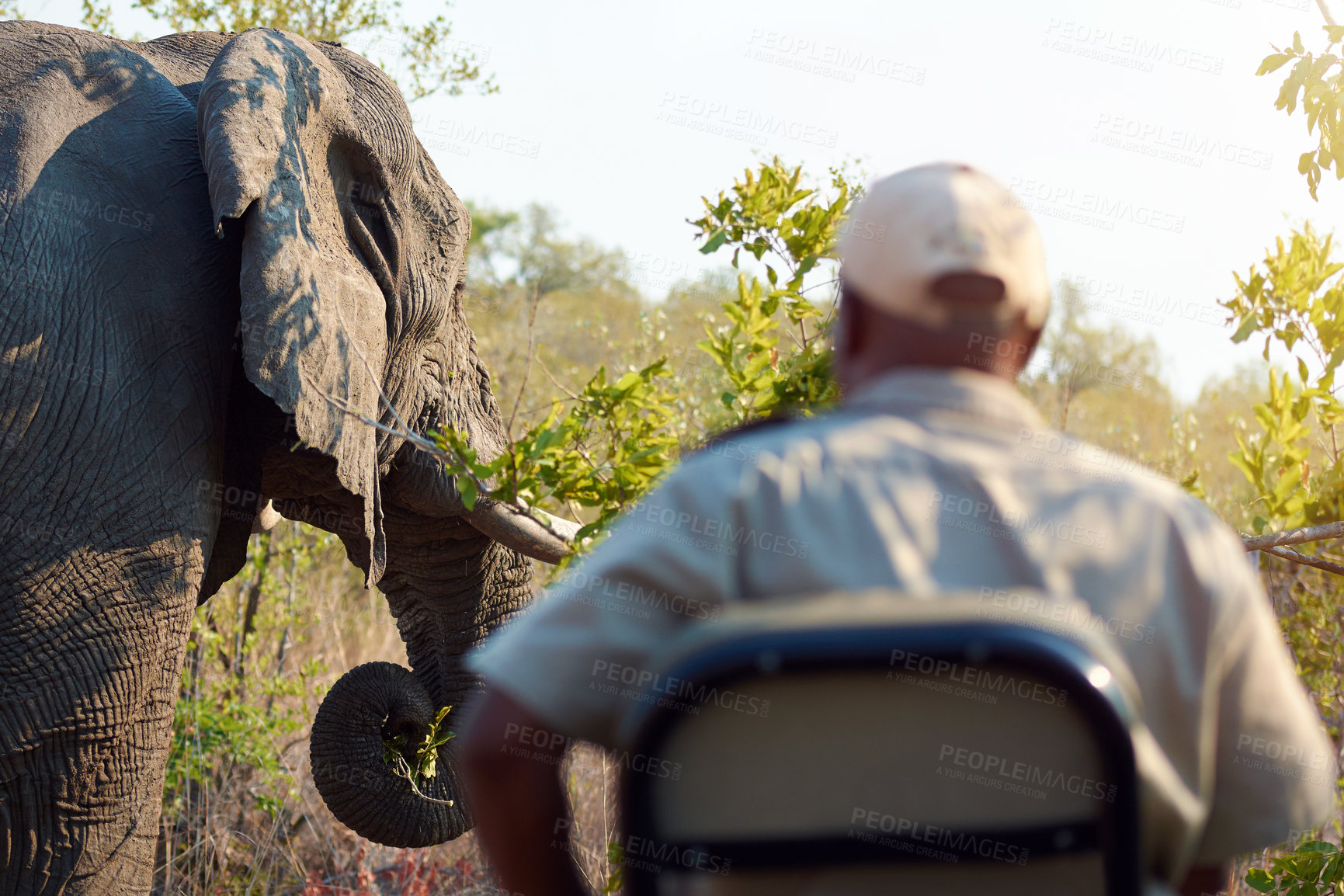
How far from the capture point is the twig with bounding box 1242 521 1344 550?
2762mm

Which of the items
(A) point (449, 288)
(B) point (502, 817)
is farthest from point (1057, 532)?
(A) point (449, 288)

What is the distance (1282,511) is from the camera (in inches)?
113

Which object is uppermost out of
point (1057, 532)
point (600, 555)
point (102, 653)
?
point (1057, 532)

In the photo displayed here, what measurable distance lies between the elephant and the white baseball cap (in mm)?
1625

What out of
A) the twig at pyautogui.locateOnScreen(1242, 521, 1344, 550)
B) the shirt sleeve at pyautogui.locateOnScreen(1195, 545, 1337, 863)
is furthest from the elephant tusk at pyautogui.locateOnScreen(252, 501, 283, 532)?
the shirt sleeve at pyautogui.locateOnScreen(1195, 545, 1337, 863)

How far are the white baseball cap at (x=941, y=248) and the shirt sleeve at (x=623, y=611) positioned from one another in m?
0.28

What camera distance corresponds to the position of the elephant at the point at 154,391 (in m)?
3.14

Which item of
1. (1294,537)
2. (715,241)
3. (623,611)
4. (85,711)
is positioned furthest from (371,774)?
(623,611)

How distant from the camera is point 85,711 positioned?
317 cm

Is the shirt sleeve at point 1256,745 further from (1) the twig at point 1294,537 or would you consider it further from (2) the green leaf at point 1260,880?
(2) the green leaf at point 1260,880

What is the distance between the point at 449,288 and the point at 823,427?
140 inches

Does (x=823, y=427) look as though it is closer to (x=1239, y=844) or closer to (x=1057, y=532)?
(x=1057, y=532)

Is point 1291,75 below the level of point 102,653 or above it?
above

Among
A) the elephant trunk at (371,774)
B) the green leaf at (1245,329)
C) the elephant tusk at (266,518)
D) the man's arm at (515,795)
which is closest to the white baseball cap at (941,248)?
the man's arm at (515,795)
